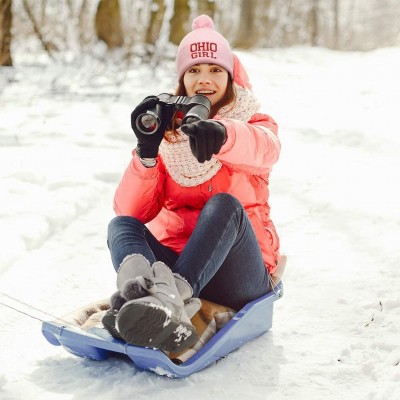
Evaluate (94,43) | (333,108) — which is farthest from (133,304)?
(94,43)

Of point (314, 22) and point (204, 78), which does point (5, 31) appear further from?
point (314, 22)

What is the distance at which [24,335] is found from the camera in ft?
6.60

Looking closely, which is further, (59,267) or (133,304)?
(59,267)

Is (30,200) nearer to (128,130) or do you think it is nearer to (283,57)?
(128,130)

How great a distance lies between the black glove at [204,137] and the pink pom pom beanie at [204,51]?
50 cm

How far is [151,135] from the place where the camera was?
188 centimetres

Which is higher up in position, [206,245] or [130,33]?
[206,245]

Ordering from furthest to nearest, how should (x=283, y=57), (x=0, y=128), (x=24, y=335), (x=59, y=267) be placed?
(x=283, y=57)
(x=0, y=128)
(x=59, y=267)
(x=24, y=335)

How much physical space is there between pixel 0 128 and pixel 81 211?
206cm

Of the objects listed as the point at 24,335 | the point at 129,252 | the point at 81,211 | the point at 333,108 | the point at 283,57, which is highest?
the point at 129,252

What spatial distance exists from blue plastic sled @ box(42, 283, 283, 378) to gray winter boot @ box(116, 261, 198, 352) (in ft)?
0.22

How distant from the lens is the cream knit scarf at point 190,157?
202 centimetres

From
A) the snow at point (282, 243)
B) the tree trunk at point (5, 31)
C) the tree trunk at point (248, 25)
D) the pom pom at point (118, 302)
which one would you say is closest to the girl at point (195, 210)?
the pom pom at point (118, 302)

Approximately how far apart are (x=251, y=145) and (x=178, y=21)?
739cm
